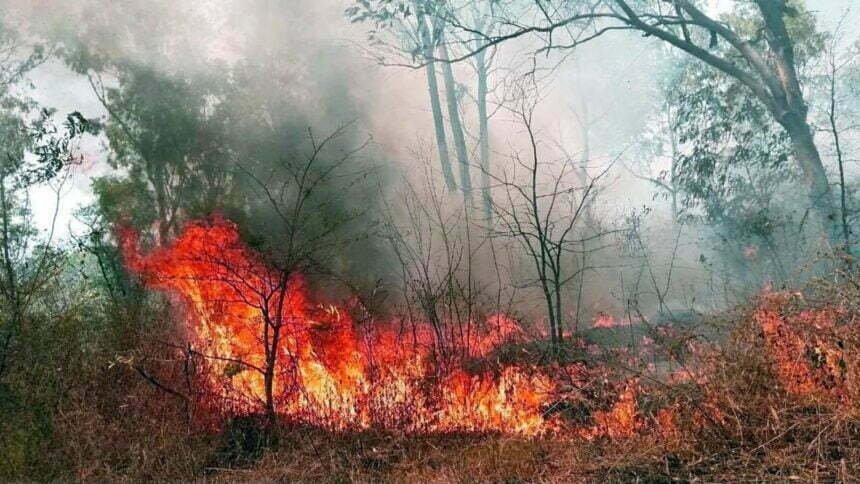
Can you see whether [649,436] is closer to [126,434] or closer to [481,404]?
[481,404]

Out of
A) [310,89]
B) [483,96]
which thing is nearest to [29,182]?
[310,89]

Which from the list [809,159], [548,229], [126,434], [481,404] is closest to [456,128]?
[548,229]

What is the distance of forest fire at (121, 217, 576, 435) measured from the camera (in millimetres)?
6234

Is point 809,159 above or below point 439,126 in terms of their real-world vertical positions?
below

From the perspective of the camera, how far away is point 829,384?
15.8 feet

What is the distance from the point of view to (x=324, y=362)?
7562mm

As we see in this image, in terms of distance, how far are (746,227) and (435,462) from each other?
12.5 m

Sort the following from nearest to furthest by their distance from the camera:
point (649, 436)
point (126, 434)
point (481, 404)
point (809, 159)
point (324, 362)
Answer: point (649, 436) → point (126, 434) → point (481, 404) → point (324, 362) → point (809, 159)

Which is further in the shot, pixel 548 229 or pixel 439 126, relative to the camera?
pixel 439 126

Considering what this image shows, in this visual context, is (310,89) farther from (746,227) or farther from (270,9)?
(746,227)

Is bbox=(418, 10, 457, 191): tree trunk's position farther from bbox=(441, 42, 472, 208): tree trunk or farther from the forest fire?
the forest fire

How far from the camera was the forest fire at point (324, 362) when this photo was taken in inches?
245

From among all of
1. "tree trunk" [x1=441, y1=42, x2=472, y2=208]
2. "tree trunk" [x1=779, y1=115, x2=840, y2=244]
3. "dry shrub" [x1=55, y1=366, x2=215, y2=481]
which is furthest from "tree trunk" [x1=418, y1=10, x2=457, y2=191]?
"dry shrub" [x1=55, y1=366, x2=215, y2=481]

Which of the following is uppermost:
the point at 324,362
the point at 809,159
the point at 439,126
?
the point at 439,126
